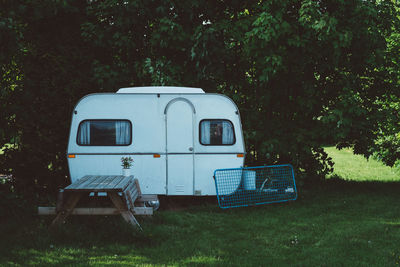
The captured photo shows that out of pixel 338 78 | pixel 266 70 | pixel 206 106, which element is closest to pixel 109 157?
pixel 206 106

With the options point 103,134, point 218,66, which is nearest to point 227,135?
point 218,66

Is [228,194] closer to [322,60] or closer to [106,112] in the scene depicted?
[106,112]

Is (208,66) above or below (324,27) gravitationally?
below

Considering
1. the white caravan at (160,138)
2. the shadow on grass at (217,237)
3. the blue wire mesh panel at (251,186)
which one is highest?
the white caravan at (160,138)

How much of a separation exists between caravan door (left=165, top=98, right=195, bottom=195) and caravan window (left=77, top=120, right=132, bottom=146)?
849 millimetres

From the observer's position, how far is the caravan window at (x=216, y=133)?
9203mm

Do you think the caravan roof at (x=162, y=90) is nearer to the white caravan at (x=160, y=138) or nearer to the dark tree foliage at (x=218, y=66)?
the white caravan at (x=160, y=138)

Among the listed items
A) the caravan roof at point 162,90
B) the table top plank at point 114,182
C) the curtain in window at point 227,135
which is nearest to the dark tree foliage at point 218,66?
the caravan roof at point 162,90

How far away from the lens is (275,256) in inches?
234

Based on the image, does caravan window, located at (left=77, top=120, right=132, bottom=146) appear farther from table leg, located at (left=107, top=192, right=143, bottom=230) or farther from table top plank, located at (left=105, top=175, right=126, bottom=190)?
table leg, located at (left=107, top=192, right=143, bottom=230)

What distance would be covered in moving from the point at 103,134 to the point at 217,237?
3.57 metres

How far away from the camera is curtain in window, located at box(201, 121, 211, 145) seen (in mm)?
9195

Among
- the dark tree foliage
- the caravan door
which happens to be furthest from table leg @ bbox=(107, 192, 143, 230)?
the dark tree foliage

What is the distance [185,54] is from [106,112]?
2572 mm
